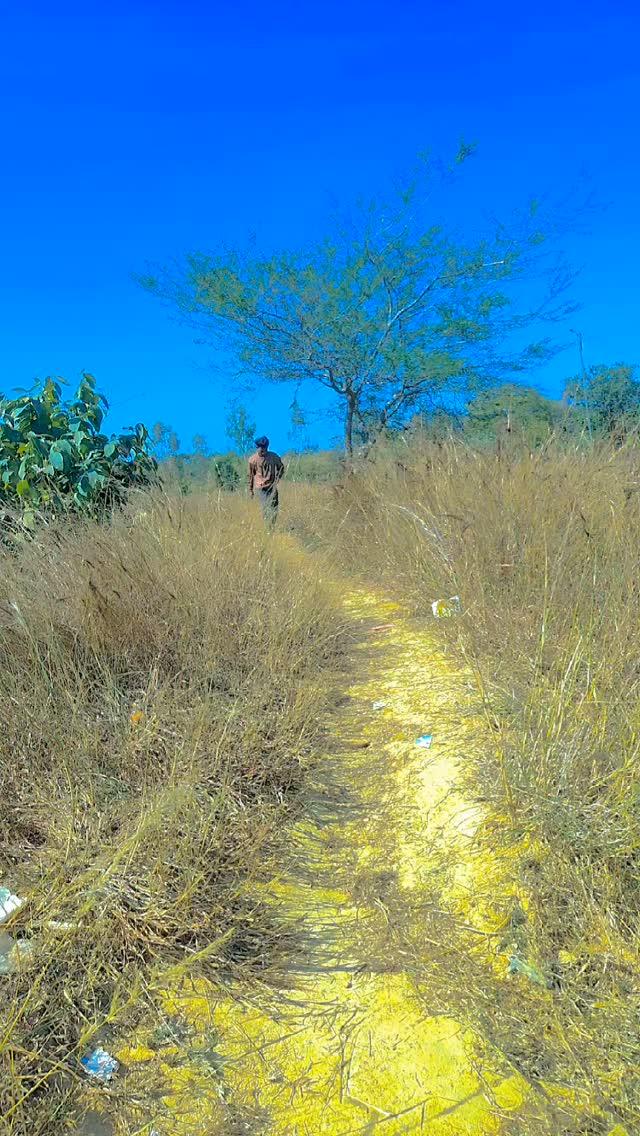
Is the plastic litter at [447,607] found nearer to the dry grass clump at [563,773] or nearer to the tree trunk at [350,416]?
the dry grass clump at [563,773]

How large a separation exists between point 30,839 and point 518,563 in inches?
120

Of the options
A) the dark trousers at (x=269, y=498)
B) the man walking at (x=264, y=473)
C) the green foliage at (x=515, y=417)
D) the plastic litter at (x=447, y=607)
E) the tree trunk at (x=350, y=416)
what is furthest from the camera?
the tree trunk at (x=350, y=416)

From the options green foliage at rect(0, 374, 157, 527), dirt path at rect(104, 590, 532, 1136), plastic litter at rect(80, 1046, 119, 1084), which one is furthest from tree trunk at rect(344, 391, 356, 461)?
plastic litter at rect(80, 1046, 119, 1084)

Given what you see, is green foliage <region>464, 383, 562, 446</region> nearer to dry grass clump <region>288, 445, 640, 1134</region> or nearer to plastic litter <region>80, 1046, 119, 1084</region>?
dry grass clump <region>288, 445, 640, 1134</region>

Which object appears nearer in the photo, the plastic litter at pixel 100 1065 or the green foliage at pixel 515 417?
the plastic litter at pixel 100 1065

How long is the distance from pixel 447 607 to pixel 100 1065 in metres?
3.16

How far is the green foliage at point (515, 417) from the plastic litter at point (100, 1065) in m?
5.05

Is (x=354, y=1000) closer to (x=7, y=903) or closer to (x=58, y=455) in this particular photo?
(x=7, y=903)

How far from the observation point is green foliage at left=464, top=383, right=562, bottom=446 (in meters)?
6.07

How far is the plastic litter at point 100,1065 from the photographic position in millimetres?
1871

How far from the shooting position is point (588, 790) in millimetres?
2365

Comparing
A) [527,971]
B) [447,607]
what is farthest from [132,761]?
[447,607]

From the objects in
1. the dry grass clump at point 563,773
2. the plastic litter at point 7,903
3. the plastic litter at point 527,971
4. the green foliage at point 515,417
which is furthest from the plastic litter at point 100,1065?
the green foliage at point 515,417

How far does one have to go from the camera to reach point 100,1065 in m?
1.90
